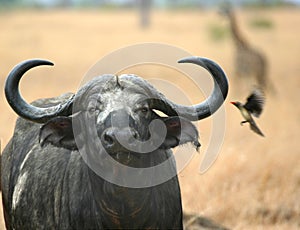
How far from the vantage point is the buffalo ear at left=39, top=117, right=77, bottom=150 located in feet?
12.9

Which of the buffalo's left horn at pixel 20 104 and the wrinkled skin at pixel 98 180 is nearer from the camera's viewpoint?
the wrinkled skin at pixel 98 180

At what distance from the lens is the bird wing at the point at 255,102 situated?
4.80m

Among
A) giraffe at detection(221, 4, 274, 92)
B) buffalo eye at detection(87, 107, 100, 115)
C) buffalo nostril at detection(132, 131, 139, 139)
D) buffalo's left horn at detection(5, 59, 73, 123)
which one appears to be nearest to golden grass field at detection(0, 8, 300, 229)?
giraffe at detection(221, 4, 274, 92)

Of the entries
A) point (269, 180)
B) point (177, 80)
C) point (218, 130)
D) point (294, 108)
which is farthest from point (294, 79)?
point (218, 130)

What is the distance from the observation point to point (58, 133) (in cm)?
397

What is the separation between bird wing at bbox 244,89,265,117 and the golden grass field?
1.54 meters

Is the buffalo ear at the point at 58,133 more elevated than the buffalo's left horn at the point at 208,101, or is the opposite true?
the buffalo's left horn at the point at 208,101

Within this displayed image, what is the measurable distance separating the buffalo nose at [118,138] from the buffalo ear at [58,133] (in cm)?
47

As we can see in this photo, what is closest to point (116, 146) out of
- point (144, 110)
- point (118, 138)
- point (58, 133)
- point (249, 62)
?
point (118, 138)

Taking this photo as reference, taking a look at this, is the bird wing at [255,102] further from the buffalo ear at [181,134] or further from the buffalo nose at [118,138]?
the buffalo nose at [118,138]

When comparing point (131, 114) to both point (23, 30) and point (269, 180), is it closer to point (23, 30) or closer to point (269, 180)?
point (269, 180)

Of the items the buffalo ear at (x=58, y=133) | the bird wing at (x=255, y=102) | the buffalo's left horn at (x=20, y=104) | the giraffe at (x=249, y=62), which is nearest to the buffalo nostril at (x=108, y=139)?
the buffalo ear at (x=58, y=133)

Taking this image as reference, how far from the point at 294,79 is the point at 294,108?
521cm

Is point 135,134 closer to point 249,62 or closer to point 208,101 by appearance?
point 208,101
